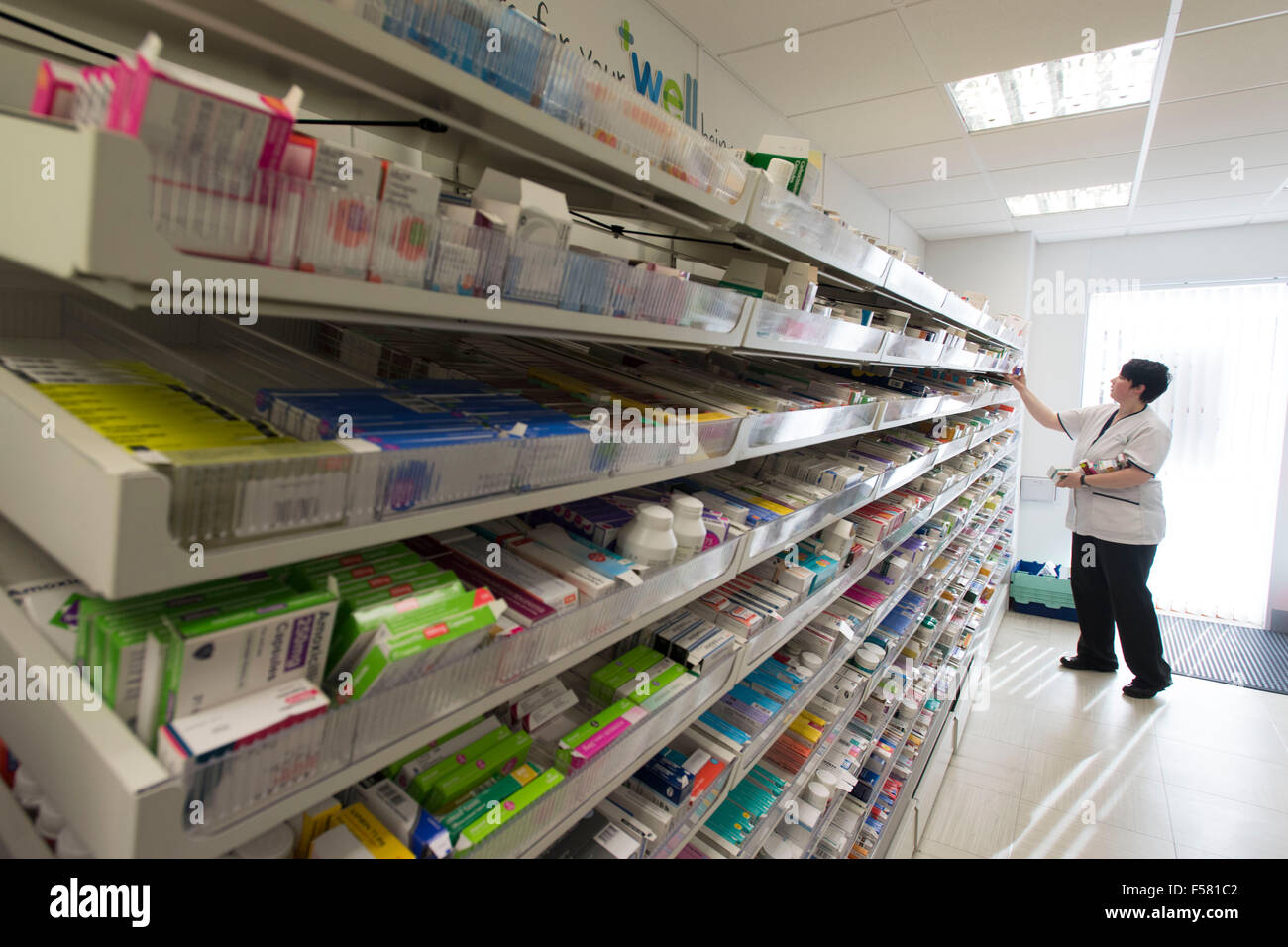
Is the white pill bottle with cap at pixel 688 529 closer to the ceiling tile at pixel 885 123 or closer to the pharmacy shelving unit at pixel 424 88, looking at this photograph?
the pharmacy shelving unit at pixel 424 88

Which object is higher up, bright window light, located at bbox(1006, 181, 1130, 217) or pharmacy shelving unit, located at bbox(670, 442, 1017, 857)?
bright window light, located at bbox(1006, 181, 1130, 217)

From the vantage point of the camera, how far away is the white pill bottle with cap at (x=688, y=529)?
1208 mm

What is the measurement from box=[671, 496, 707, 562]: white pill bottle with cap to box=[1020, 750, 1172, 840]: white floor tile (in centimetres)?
329

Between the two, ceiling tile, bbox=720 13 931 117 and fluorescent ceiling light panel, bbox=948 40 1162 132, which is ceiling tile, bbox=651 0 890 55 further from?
fluorescent ceiling light panel, bbox=948 40 1162 132

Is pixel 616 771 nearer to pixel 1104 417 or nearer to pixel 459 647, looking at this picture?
pixel 459 647

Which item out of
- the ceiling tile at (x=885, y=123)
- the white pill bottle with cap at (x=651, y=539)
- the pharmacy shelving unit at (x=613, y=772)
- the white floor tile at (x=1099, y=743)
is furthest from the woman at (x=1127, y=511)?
the white pill bottle with cap at (x=651, y=539)

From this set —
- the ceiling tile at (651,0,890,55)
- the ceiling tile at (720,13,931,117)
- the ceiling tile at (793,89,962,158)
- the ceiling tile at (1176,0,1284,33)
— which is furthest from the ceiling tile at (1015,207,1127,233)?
the ceiling tile at (651,0,890,55)

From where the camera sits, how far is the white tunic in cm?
419

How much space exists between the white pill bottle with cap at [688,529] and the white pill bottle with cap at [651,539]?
0.13ft

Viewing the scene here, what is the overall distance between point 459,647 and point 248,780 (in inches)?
9.3

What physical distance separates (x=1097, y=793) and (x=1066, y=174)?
3501 mm

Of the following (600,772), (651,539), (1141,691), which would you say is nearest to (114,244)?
(651,539)

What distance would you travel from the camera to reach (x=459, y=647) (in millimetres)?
771
